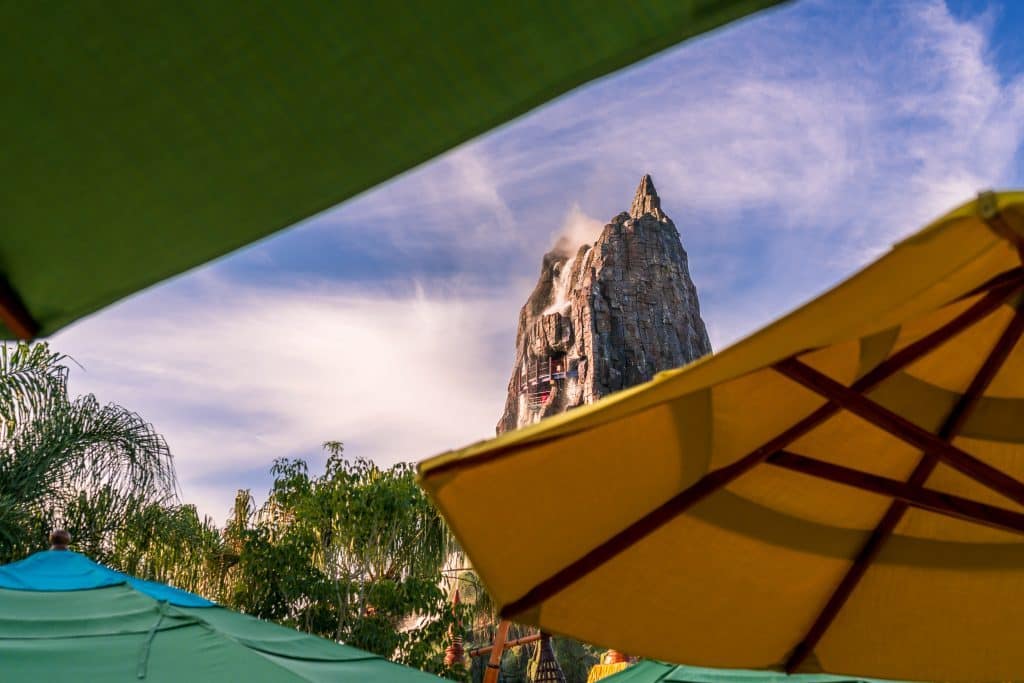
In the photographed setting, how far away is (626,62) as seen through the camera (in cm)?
97

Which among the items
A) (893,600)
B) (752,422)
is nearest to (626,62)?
(752,422)

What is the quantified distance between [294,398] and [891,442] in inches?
768

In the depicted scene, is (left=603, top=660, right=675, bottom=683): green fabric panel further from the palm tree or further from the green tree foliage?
the palm tree

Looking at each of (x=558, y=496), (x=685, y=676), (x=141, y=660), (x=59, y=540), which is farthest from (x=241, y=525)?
(x=558, y=496)

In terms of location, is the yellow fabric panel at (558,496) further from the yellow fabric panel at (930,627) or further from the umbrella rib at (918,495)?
the yellow fabric panel at (930,627)

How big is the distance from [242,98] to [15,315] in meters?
0.56

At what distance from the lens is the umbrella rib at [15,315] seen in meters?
1.24

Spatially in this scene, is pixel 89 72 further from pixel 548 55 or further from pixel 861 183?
pixel 861 183

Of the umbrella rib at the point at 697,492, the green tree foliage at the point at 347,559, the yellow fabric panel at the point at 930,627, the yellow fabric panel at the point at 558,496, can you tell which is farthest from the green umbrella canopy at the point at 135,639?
the green tree foliage at the point at 347,559

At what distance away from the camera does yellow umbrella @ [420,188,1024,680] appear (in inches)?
54.5

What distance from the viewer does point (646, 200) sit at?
68312mm

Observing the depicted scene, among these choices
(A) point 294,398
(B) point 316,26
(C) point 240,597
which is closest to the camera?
(B) point 316,26

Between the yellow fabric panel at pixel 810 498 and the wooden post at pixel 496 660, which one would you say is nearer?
the yellow fabric panel at pixel 810 498

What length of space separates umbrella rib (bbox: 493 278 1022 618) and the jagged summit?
215 feet
